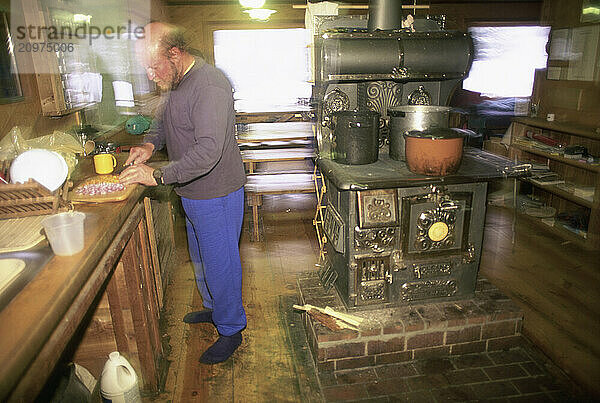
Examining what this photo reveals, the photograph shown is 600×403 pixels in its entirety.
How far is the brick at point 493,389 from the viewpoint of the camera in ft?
7.45

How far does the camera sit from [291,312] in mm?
3111

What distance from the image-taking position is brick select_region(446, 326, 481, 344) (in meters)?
2.59

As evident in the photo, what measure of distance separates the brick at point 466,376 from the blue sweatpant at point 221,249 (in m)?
1.28

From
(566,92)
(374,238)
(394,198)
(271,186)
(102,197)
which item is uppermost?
(566,92)

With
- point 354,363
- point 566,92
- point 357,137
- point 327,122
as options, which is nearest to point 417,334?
point 354,363

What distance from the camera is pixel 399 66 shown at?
2.82m

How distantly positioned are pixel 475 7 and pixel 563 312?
16.9 ft

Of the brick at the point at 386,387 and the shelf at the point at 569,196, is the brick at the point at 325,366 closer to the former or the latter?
the brick at the point at 386,387

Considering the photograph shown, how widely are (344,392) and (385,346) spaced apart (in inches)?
15.0

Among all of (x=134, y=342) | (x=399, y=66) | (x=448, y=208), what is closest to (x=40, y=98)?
(x=134, y=342)

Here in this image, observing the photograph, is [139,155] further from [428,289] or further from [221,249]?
[428,289]

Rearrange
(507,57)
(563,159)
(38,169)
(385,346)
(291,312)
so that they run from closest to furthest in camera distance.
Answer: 1. (38,169)
2. (385,346)
3. (291,312)
4. (563,159)
5. (507,57)

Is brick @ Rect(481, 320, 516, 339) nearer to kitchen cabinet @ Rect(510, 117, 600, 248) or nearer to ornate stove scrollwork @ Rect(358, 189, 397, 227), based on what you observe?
ornate stove scrollwork @ Rect(358, 189, 397, 227)

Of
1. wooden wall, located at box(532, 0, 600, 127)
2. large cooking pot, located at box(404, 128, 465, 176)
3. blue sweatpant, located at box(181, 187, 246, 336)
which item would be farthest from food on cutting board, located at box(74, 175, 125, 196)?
wooden wall, located at box(532, 0, 600, 127)
